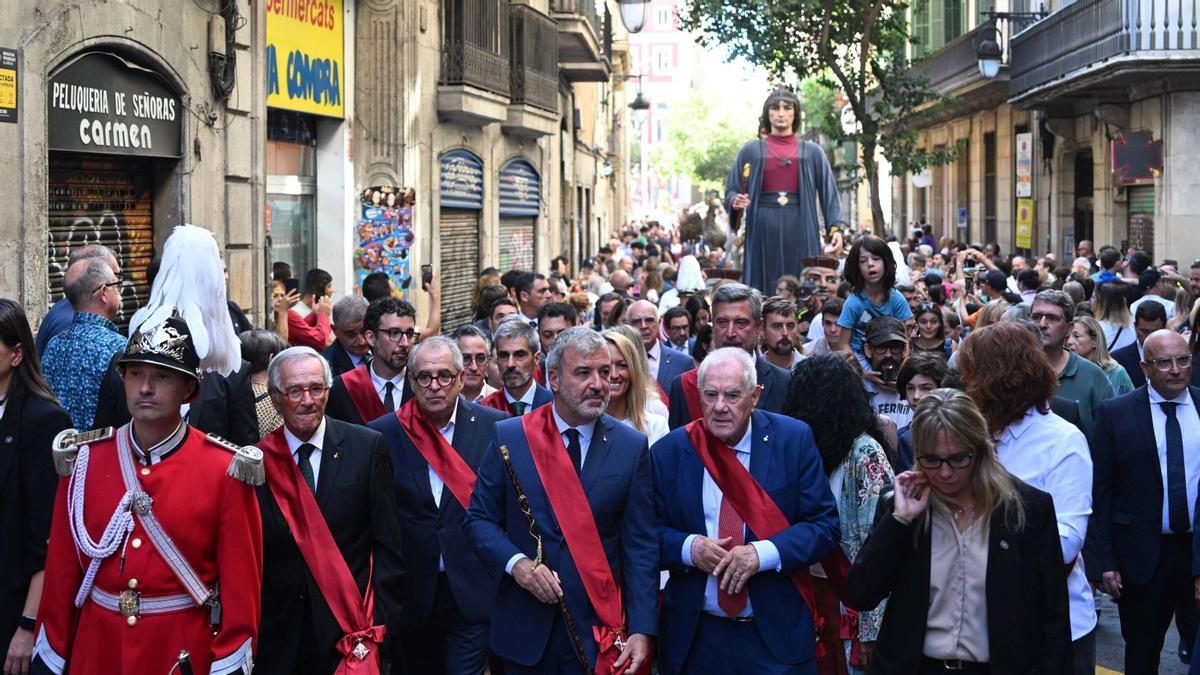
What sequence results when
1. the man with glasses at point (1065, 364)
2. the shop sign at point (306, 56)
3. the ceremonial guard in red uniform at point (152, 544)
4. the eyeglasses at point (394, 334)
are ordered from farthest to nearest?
the shop sign at point (306, 56) < the man with glasses at point (1065, 364) < the eyeglasses at point (394, 334) < the ceremonial guard in red uniform at point (152, 544)

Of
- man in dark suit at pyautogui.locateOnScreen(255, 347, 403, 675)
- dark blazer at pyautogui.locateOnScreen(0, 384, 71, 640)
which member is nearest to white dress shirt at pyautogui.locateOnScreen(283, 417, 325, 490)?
man in dark suit at pyautogui.locateOnScreen(255, 347, 403, 675)

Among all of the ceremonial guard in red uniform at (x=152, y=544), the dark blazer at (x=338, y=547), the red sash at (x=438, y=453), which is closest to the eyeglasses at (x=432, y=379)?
the red sash at (x=438, y=453)

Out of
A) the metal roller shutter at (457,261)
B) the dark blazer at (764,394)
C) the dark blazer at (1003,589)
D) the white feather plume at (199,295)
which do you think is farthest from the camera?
the metal roller shutter at (457,261)

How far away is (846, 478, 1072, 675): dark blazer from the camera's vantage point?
4812 mm

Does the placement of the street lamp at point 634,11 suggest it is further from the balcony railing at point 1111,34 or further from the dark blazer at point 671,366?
the dark blazer at point 671,366

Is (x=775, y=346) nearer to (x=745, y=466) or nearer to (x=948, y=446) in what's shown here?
(x=745, y=466)

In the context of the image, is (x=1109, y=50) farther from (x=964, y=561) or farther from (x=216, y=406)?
(x=964, y=561)

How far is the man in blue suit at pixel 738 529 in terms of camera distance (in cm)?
533

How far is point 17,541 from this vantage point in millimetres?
5496

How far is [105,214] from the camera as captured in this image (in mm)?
10875

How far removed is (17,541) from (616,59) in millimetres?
45976

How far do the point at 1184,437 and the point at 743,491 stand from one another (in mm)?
2535

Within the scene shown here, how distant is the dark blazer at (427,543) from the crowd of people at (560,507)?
0.01m

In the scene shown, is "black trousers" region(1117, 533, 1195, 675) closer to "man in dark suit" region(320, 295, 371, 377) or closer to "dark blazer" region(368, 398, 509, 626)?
"dark blazer" region(368, 398, 509, 626)
